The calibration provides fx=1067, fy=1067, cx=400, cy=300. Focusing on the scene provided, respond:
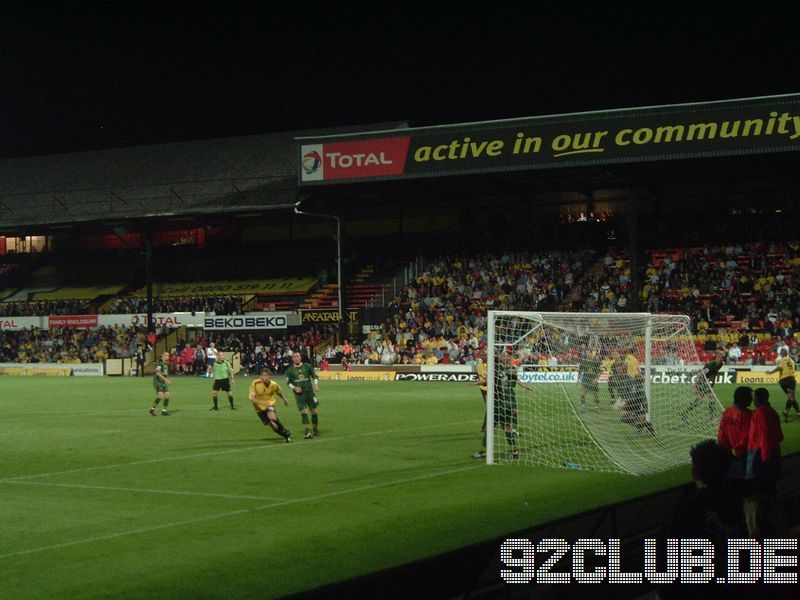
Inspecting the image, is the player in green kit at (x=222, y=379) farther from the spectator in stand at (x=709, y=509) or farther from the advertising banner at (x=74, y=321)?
the advertising banner at (x=74, y=321)

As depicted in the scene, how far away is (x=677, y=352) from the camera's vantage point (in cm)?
2697

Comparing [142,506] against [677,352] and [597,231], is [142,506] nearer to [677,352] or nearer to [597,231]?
[677,352]

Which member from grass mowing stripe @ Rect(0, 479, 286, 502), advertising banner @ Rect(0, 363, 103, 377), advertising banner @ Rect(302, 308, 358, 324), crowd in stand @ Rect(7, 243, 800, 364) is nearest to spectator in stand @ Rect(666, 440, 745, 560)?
grass mowing stripe @ Rect(0, 479, 286, 502)

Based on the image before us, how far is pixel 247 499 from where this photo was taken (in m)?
14.3

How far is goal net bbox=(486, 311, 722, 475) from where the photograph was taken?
17984mm

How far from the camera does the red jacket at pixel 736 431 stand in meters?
→ 10.9

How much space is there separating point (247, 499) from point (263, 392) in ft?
22.5

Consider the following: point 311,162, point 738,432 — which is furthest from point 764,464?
point 311,162

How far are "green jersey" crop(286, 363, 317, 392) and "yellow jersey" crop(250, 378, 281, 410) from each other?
29.0 inches

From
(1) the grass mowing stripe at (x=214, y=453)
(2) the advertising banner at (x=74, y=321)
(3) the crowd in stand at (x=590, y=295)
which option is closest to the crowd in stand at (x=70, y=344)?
(2) the advertising banner at (x=74, y=321)

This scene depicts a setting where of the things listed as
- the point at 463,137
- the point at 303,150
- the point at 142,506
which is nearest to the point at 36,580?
the point at 142,506

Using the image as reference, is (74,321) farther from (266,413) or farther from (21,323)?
(266,413)

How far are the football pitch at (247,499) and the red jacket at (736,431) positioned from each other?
7.77 feet

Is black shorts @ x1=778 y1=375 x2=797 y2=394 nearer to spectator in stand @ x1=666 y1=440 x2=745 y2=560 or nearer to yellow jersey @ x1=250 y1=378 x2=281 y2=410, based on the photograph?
yellow jersey @ x1=250 y1=378 x2=281 y2=410
